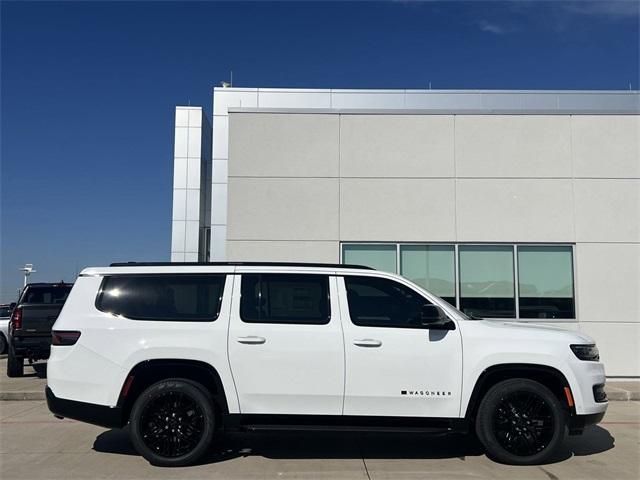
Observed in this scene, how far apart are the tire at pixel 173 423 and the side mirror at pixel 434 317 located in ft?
7.54

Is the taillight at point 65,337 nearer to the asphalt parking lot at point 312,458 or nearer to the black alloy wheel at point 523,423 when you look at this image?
the asphalt parking lot at point 312,458

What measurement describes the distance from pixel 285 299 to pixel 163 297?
4.16 ft

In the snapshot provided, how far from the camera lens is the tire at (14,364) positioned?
1237 centimetres

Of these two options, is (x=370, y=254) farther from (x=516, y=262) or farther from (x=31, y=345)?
(x=31, y=345)

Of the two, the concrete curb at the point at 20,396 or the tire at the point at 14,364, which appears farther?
the tire at the point at 14,364

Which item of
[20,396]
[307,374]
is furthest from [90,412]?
[20,396]

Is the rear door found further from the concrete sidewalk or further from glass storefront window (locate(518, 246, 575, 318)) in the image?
glass storefront window (locate(518, 246, 575, 318))

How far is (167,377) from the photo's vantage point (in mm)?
6172

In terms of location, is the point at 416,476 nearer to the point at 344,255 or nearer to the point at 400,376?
the point at 400,376

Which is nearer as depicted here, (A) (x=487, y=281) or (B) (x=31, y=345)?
(A) (x=487, y=281)

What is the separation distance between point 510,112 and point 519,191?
1559 millimetres

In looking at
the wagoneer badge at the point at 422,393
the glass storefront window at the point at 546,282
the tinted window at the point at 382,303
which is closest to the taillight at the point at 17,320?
the tinted window at the point at 382,303

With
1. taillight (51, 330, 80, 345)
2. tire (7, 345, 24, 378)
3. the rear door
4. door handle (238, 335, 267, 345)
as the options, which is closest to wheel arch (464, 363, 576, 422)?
the rear door

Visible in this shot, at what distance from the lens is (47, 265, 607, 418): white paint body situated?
6.00 meters
